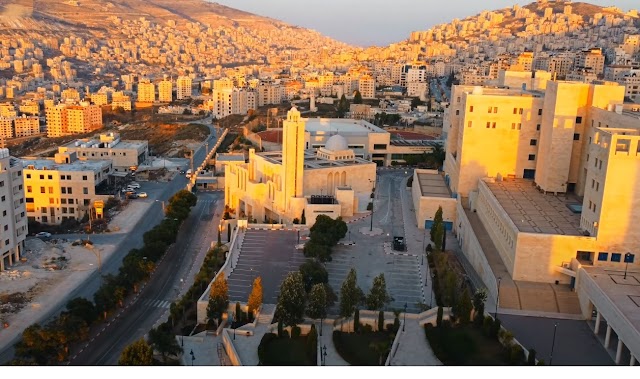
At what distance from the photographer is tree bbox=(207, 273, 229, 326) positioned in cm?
1189

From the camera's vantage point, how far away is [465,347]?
10422 mm

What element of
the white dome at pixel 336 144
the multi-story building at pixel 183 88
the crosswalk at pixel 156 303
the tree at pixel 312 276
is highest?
the multi-story building at pixel 183 88

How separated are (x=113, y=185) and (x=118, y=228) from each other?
590 centimetres

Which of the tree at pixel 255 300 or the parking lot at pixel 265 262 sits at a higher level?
the tree at pixel 255 300

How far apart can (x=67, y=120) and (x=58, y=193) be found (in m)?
26.7

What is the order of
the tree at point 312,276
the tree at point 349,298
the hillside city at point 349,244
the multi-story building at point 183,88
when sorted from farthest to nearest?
the multi-story building at point 183,88
the tree at point 312,276
the tree at point 349,298
the hillside city at point 349,244

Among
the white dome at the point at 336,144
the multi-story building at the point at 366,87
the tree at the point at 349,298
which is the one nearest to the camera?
the tree at the point at 349,298

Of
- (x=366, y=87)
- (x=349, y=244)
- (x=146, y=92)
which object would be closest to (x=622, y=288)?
(x=349, y=244)

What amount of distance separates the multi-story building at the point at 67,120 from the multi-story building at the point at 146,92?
13.1 meters

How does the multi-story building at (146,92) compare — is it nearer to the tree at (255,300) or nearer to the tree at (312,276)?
the tree at (312,276)

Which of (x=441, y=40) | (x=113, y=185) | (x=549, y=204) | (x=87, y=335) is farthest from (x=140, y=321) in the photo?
(x=441, y=40)

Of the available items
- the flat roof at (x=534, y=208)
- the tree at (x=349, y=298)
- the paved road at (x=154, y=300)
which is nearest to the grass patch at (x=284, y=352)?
the tree at (x=349, y=298)

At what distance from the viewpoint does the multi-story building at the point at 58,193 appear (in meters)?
22.0

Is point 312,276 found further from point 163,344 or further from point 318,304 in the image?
point 163,344
